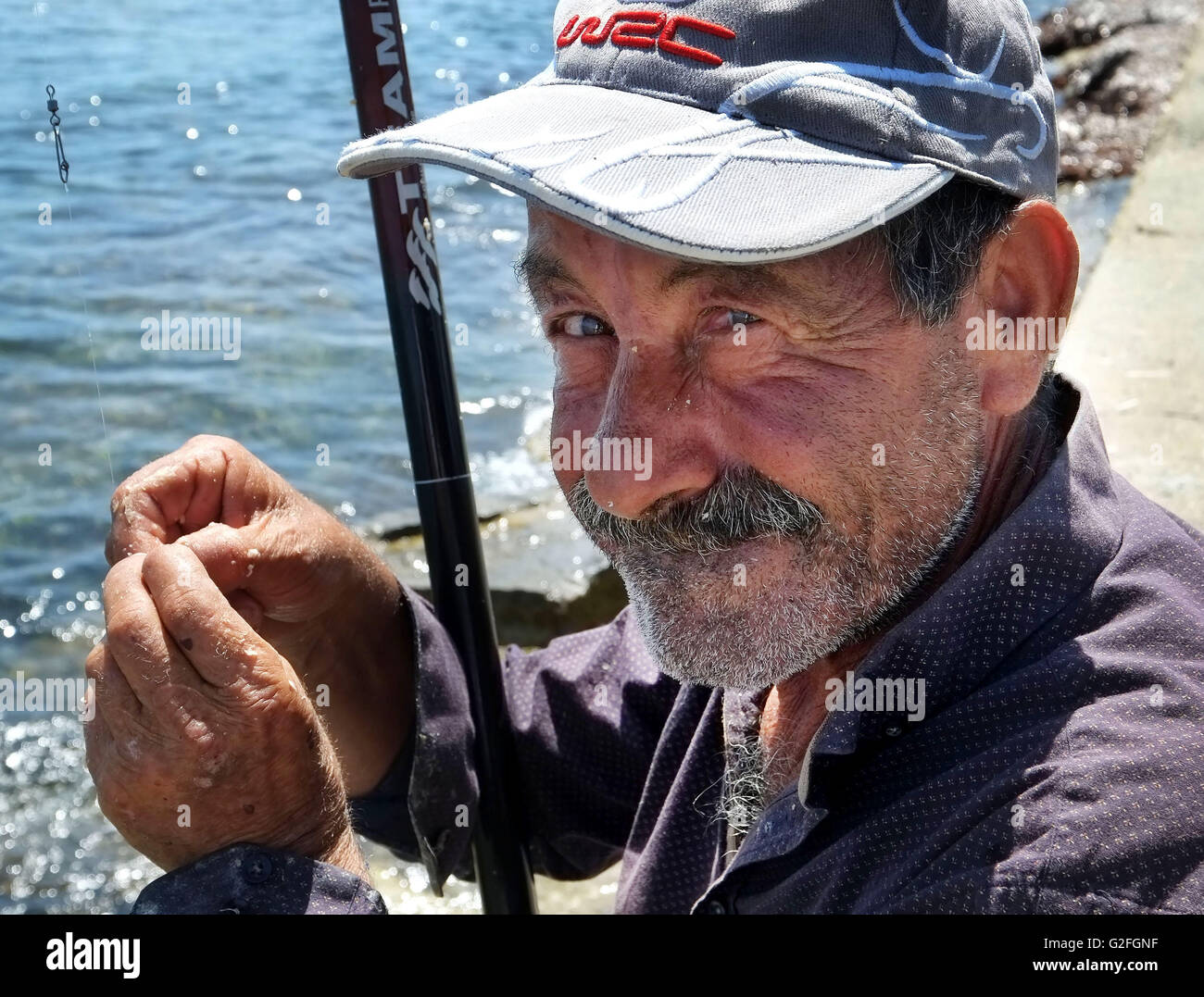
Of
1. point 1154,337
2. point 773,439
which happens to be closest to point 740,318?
point 773,439

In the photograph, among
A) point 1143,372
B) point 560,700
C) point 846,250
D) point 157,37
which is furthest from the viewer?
point 157,37

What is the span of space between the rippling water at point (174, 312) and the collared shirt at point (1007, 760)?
1.90m

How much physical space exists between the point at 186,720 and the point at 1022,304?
1.22m

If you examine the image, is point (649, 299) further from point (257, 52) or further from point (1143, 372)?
point (257, 52)

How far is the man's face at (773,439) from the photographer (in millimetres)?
1617

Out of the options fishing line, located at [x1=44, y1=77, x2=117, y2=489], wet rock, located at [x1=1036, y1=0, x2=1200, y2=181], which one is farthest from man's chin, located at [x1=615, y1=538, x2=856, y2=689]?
wet rock, located at [x1=1036, y1=0, x2=1200, y2=181]

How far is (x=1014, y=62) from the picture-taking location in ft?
5.39

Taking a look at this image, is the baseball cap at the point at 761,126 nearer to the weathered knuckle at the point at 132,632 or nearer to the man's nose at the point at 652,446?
the man's nose at the point at 652,446

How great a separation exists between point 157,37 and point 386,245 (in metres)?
9.90

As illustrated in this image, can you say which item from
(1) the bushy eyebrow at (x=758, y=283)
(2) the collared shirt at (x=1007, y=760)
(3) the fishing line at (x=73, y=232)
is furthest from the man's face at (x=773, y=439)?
(3) the fishing line at (x=73, y=232)

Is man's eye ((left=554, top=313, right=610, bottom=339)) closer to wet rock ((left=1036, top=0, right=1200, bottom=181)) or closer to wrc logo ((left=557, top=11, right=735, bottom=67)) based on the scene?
wrc logo ((left=557, top=11, right=735, bottom=67))

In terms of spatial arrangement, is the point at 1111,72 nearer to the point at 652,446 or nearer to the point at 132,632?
the point at 652,446
